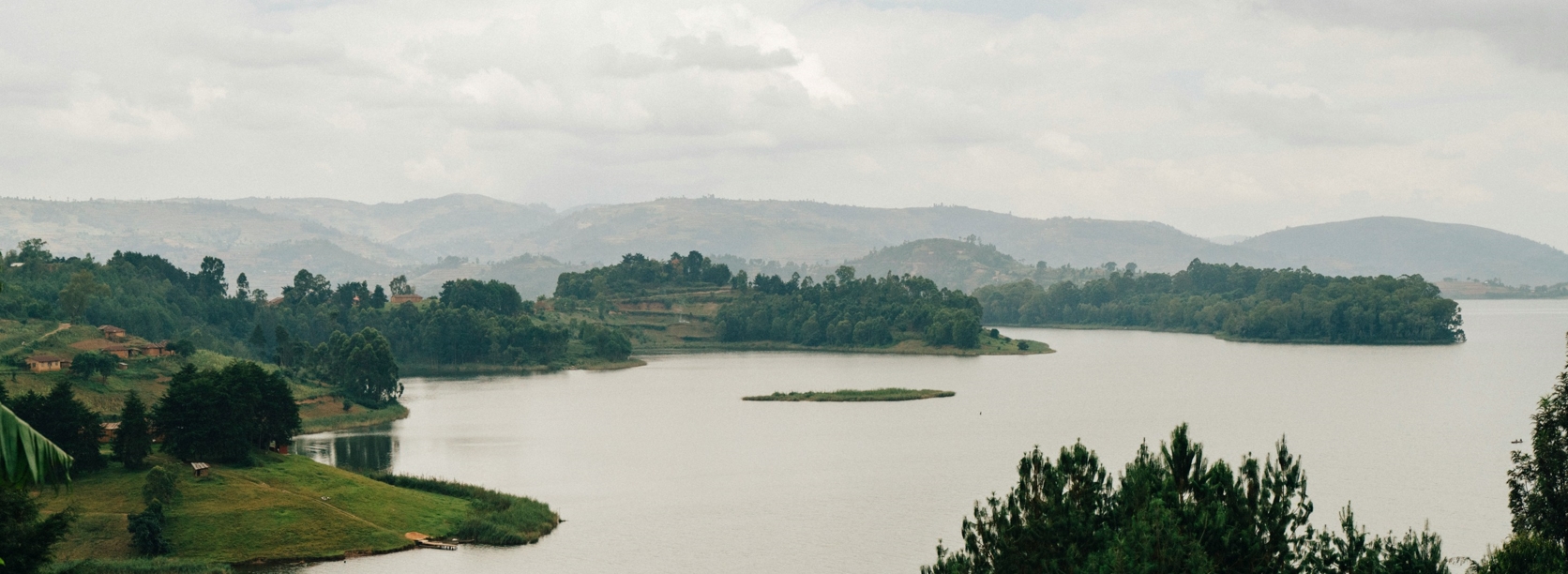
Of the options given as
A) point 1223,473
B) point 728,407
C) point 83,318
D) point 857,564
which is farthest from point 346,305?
point 1223,473

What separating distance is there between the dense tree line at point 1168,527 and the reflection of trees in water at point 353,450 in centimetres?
4941

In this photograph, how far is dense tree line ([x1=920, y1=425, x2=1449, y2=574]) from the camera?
1189 inches

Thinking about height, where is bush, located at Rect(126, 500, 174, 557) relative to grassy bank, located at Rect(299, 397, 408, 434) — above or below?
below

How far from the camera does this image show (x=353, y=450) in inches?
3369

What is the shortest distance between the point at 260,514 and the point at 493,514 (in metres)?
9.86

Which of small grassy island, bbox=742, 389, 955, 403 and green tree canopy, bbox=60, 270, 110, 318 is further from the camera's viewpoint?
green tree canopy, bbox=60, 270, 110, 318

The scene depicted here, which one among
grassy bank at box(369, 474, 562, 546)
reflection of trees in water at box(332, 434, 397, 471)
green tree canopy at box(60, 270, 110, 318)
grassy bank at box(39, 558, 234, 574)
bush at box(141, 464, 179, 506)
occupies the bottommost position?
grassy bank at box(39, 558, 234, 574)

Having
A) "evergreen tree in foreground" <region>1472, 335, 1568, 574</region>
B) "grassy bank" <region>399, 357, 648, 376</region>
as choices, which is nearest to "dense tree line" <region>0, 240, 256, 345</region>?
"grassy bank" <region>399, 357, 648, 376</region>

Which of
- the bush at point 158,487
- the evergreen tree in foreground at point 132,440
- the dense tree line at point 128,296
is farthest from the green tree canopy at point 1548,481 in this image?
the dense tree line at point 128,296

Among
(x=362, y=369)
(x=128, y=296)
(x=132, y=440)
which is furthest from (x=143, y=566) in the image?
(x=128, y=296)

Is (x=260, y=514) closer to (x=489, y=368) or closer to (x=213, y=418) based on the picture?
(x=213, y=418)

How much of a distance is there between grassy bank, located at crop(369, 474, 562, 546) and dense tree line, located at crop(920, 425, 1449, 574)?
2651cm

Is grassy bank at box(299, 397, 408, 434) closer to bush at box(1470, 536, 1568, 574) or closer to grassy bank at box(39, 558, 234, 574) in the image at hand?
grassy bank at box(39, 558, 234, 574)

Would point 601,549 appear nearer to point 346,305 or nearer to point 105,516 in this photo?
point 105,516
